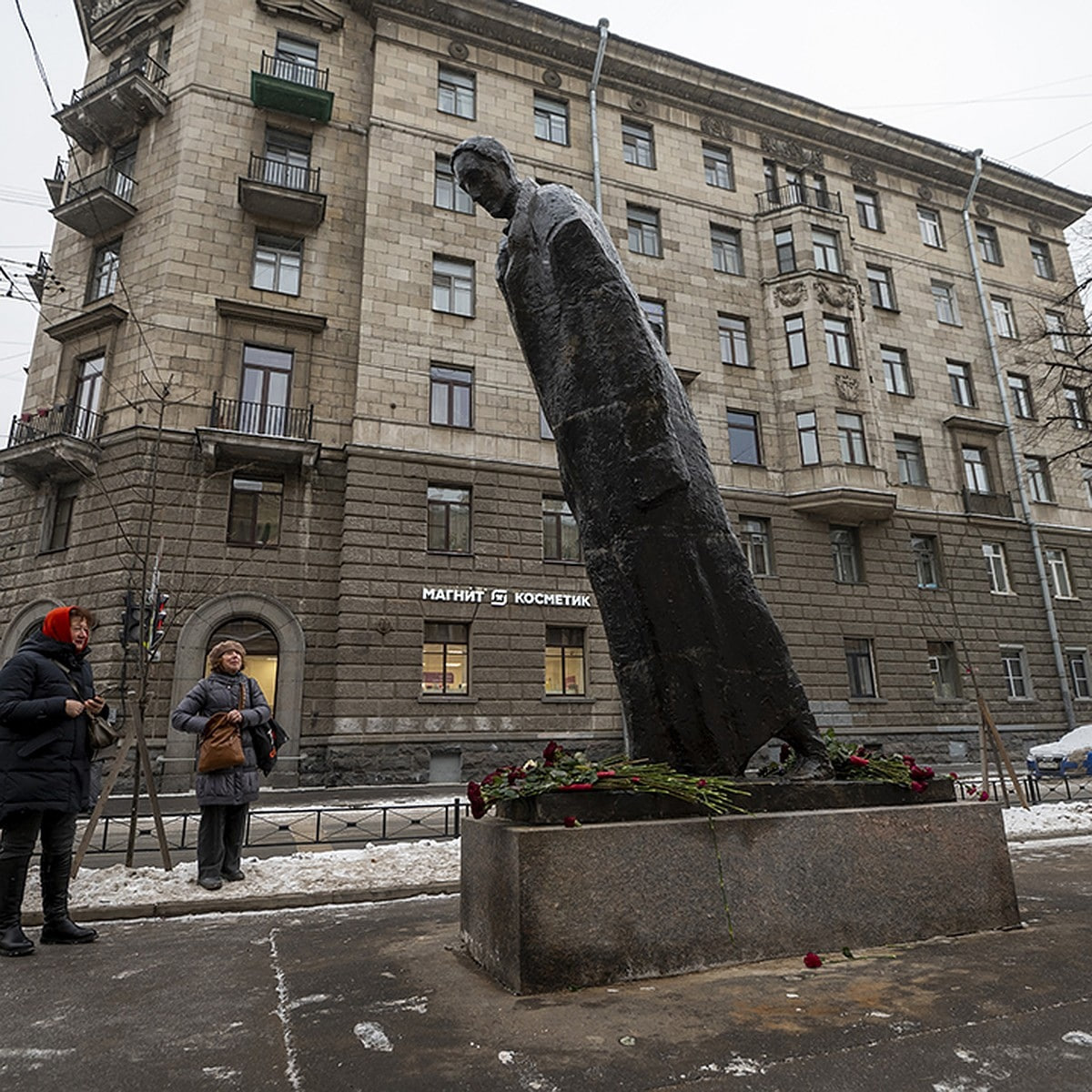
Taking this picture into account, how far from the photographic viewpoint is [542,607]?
18641 millimetres

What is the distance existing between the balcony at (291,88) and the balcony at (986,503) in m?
22.9

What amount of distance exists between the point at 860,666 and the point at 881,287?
535 inches

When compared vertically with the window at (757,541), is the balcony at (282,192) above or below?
above

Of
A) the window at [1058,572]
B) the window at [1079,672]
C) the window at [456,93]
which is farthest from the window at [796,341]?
the window at [1079,672]

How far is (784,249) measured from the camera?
957 inches

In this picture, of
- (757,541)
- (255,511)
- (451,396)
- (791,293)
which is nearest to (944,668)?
(757,541)

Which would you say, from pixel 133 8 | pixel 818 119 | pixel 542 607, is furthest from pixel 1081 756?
pixel 133 8

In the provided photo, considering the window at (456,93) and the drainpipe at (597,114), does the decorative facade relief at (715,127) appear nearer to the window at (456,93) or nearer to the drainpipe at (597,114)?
the drainpipe at (597,114)

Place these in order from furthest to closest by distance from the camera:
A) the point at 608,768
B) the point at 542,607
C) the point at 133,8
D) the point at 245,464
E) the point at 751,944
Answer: the point at 133,8
the point at 542,607
the point at 245,464
the point at 608,768
the point at 751,944

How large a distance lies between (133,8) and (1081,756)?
104 ft

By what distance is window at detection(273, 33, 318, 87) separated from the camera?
20.7 meters

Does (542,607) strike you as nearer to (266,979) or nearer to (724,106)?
(266,979)

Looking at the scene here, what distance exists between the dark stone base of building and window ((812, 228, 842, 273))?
23.8 meters

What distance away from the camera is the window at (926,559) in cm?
2300
